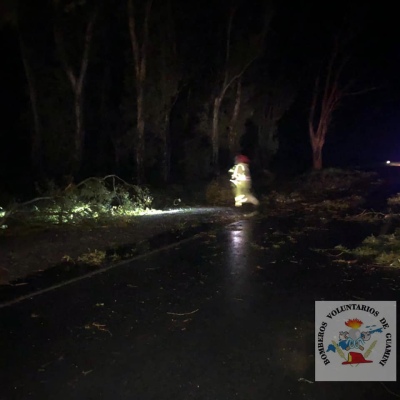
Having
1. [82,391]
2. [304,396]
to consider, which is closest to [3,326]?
[82,391]

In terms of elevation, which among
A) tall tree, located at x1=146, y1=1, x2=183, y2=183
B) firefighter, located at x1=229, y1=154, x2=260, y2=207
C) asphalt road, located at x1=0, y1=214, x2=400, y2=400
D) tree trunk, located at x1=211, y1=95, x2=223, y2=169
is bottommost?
asphalt road, located at x1=0, y1=214, x2=400, y2=400

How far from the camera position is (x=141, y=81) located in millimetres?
23719

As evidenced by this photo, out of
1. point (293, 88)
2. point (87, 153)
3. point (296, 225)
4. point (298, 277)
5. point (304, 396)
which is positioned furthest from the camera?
point (293, 88)

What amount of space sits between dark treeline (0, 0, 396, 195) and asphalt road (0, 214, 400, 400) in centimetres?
1499

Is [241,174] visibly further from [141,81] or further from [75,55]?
[75,55]

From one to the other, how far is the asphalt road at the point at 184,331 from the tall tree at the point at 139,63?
15.7 meters

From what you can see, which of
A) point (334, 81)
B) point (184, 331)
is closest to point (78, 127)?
point (184, 331)

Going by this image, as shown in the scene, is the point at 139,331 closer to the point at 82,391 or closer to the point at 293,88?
the point at 82,391

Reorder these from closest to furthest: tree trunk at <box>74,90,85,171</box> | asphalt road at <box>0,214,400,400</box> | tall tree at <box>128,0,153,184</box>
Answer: asphalt road at <box>0,214,400,400</box> → tall tree at <box>128,0,153,184</box> → tree trunk at <box>74,90,85,171</box>

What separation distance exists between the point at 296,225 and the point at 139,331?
8.16 metres

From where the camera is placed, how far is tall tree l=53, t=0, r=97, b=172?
72.7 ft

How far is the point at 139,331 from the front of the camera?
583cm

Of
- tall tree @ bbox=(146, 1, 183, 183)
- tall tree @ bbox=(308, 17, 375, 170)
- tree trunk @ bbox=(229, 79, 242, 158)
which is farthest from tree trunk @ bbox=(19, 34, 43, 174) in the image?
tall tree @ bbox=(308, 17, 375, 170)

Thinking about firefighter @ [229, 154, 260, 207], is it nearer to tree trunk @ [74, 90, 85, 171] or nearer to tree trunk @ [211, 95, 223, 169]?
tree trunk @ [74, 90, 85, 171]
